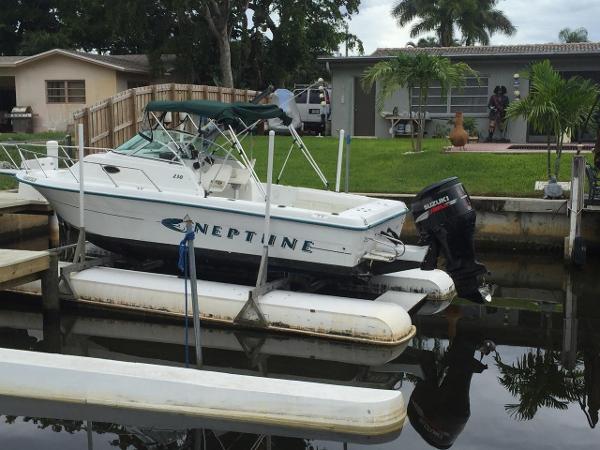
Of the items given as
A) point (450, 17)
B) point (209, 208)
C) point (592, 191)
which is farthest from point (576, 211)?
point (450, 17)

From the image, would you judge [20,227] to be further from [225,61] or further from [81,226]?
[225,61]

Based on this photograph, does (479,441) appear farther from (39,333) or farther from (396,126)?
(396,126)

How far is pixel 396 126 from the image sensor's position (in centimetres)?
2297

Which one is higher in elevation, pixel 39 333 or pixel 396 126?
pixel 396 126

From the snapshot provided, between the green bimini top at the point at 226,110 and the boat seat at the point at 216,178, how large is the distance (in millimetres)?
758

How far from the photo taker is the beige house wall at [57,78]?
28.8 metres

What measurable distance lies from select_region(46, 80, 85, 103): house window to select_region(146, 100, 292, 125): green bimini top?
69.1 ft

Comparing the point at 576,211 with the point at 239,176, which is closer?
the point at 239,176

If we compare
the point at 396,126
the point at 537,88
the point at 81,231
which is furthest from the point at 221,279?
the point at 396,126

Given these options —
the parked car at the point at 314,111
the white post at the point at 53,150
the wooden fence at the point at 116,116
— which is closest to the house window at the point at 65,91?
the parked car at the point at 314,111

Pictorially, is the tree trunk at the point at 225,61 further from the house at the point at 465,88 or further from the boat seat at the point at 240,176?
the boat seat at the point at 240,176

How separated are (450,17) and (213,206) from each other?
128ft

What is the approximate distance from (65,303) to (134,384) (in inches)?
144

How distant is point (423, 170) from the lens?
1534 cm
